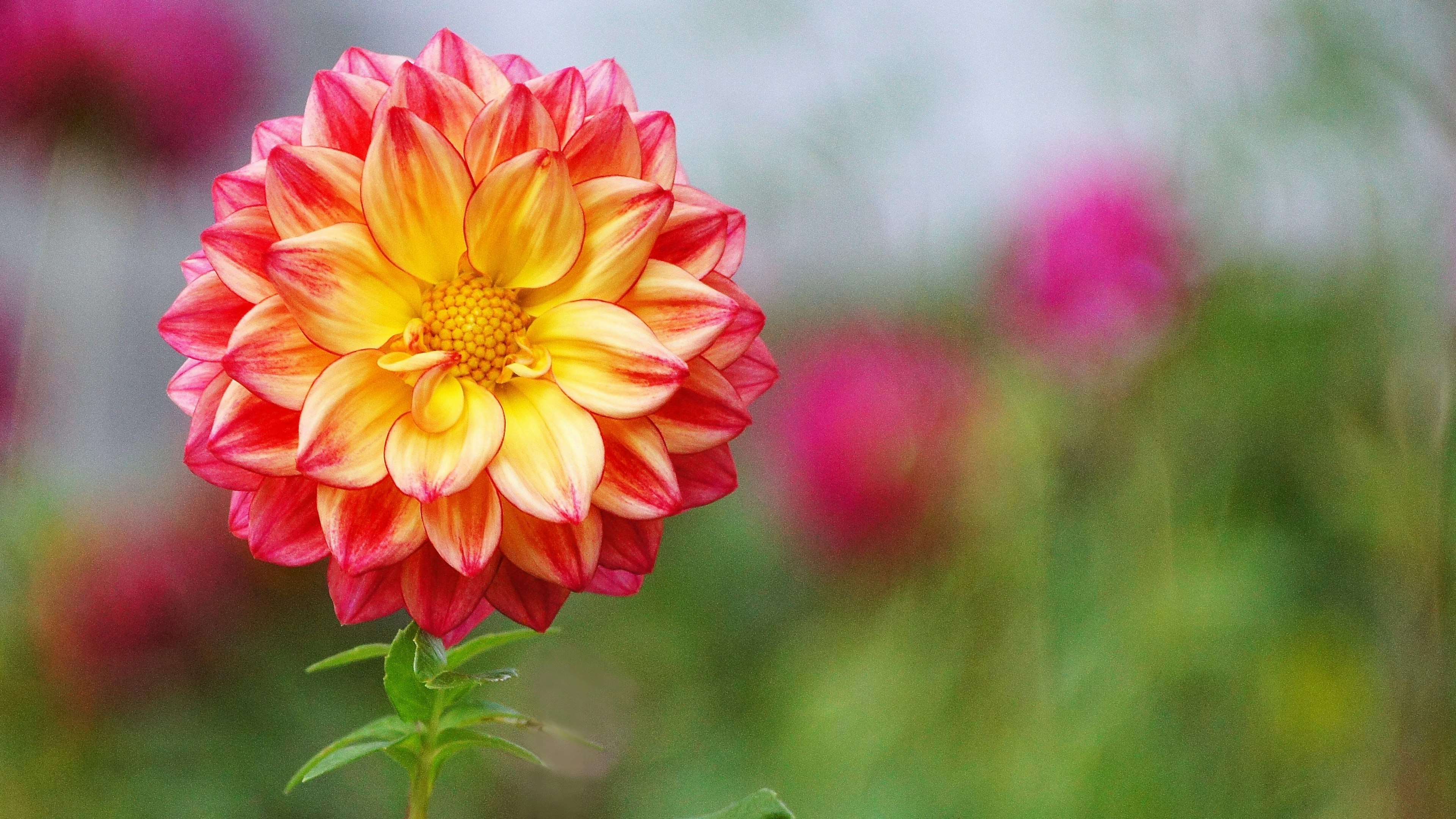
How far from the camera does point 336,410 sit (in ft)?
0.56

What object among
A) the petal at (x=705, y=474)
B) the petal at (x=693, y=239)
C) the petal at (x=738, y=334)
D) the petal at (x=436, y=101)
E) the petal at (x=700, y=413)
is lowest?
the petal at (x=705, y=474)

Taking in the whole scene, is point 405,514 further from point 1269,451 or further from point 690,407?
point 1269,451

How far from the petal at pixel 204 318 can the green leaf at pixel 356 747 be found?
65 millimetres

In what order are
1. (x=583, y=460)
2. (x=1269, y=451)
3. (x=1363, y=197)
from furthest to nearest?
(x=1269, y=451) < (x=1363, y=197) < (x=583, y=460)

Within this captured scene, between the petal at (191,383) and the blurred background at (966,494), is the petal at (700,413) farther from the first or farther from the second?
the blurred background at (966,494)

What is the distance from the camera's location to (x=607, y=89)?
7.6 inches

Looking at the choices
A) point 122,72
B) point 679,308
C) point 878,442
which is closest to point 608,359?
point 679,308

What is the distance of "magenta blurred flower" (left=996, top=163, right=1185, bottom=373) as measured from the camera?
1.69 ft

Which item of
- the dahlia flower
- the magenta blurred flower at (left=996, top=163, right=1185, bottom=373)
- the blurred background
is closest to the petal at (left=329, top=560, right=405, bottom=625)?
the dahlia flower

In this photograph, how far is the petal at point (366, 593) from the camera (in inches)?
6.8

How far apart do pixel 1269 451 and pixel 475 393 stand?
0.52m

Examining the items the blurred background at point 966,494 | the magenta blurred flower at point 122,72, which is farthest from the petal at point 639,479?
the magenta blurred flower at point 122,72

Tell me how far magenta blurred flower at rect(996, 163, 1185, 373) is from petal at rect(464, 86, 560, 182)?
1.30ft

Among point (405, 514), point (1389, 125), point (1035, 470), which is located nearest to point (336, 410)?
point (405, 514)
